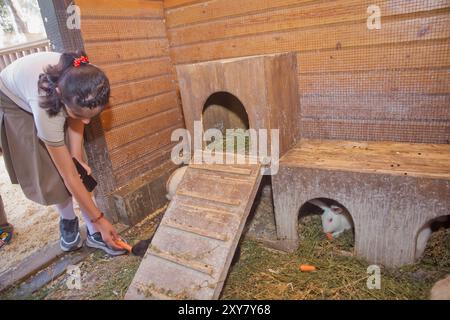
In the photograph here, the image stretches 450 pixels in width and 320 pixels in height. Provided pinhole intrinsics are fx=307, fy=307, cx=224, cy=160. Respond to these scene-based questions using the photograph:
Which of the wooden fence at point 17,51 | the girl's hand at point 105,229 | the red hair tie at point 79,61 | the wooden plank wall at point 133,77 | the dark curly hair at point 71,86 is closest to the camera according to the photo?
the dark curly hair at point 71,86

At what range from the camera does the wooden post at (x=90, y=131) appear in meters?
2.64

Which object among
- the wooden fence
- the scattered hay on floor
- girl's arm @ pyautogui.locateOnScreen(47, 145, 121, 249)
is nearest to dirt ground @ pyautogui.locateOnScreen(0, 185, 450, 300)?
the scattered hay on floor

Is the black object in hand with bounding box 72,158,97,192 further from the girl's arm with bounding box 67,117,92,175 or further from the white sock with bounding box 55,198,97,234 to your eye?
the white sock with bounding box 55,198,97,234

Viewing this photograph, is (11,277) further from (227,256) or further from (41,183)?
(227,256)

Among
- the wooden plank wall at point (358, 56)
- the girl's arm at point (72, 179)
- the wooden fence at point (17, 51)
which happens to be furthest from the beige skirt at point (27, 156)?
the wooden fence at point (17, 51)

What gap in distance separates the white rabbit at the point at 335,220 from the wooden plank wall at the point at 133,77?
2067 millimetres

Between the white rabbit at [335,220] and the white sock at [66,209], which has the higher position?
the white sock at [66,209]

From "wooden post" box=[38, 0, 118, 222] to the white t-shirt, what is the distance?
2.18ft

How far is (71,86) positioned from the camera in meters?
1.79

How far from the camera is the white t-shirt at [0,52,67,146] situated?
6.33 ft

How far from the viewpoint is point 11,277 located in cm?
257

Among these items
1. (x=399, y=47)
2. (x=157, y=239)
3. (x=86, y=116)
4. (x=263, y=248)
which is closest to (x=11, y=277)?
(x=157, y=239)

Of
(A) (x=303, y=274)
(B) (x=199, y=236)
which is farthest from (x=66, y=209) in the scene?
(A) (x=303, y=274)

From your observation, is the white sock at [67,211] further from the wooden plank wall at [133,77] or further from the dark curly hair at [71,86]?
the dark curly hair at [71,86]
